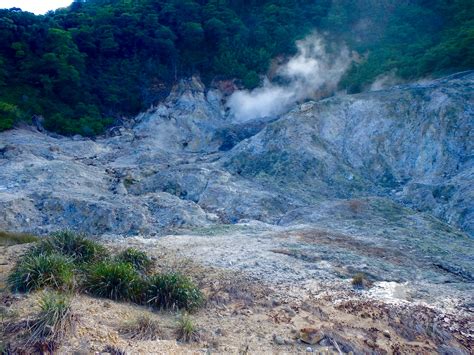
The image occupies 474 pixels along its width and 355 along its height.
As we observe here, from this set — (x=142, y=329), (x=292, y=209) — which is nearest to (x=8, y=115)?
(x=292, y=209)

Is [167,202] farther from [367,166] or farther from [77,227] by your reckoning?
[367,166]

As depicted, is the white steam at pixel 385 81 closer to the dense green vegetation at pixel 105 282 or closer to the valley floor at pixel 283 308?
the valley floor at pixel 283 308

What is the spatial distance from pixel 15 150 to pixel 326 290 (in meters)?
16.1

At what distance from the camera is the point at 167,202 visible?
15.9 meters

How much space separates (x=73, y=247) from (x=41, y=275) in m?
1.69

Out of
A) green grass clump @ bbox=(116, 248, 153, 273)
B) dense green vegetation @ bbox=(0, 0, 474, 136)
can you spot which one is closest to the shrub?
green grass clump @ bbox=(116, 248, 153, 273)

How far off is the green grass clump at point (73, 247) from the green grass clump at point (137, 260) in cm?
31

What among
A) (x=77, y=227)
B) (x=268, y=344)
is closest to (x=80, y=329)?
(x=268, y=344)

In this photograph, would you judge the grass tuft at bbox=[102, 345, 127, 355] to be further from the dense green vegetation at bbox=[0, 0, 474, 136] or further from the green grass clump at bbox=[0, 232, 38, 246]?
the dense green vegetation at bbox=[0, 0, 474, 136]

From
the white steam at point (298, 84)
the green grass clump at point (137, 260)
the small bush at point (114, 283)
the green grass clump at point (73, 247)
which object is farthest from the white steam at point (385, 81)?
the small bush at point (114, 283)

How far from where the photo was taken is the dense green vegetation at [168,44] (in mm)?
28625

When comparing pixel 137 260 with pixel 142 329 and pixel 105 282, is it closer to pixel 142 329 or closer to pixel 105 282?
pixel 105 282

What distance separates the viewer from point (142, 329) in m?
6.37

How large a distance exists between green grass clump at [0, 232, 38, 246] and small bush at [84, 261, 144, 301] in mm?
4329
